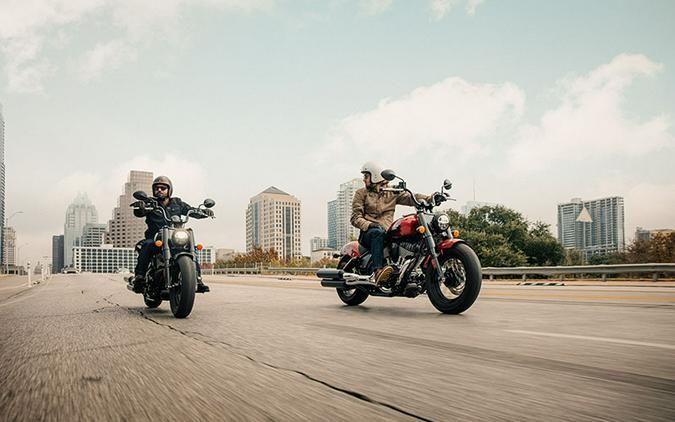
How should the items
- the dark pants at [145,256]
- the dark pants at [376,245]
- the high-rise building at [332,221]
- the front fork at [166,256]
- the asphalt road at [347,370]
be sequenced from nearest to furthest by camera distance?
the asphalt road at [347,370] → the front fork at [166,256] → the dark pants at [376,245] → the dark pants at [145,256] → the high-rise building at [332,221]

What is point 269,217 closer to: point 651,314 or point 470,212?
point 470,212

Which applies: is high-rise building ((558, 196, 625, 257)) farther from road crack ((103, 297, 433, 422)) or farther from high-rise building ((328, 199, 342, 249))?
road crack ((103, 297, 433, 422))

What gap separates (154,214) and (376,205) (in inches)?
129

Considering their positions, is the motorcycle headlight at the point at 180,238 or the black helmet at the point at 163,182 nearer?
the motorcycle headlight at the point at 180,238

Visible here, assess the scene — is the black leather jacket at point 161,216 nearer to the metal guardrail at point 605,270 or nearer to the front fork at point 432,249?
the front fork at point 432,249

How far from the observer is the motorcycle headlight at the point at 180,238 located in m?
6.64

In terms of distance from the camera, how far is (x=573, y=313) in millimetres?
5816

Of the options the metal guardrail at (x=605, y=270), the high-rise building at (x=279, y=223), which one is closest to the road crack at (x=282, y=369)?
the metal guardrail at (x=605, y=270)

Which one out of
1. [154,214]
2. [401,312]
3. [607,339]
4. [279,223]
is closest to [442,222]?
[401,312]

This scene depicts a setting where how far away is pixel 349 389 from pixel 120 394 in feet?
3.54

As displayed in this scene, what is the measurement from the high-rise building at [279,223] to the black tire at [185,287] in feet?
447

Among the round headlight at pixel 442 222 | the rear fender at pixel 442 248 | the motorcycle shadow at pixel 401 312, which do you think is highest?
the round headlight at pixel 442 222

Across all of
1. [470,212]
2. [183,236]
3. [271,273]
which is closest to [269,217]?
[470,212]

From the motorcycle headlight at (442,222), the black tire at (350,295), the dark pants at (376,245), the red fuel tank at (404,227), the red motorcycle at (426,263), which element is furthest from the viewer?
the black tire at (350,295)
